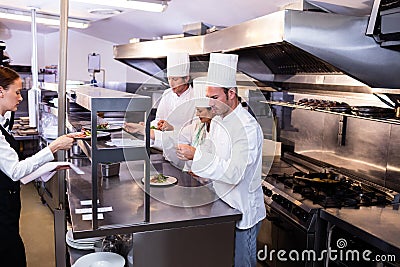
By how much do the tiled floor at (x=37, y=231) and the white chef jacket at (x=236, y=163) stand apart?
6.25 feet

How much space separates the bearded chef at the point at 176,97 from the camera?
2439 millimetres

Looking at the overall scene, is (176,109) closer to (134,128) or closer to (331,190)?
(134,128)

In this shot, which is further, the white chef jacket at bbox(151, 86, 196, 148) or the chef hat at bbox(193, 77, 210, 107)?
the white chef jacket at bbox(151, 86, 196, 148)

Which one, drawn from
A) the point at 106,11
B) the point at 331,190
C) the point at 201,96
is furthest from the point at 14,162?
the point at 106,11

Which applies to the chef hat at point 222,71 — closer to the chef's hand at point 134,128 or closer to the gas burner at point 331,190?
the chef's hand at point 134,128

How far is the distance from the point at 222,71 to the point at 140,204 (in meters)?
0.76

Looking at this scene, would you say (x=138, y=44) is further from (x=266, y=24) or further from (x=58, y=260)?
(x=58, y=260)

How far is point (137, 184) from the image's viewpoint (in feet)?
6.53

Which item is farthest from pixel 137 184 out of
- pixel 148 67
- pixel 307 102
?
pixel 148 67

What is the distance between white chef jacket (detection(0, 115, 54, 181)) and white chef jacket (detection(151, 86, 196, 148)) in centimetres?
62

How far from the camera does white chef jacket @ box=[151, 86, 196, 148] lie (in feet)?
7.50

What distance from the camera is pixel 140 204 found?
1.70 meters

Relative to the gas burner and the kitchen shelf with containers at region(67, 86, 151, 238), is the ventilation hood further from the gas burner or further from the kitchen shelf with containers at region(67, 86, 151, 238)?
the kitchen shelf with containers at region(67, 86, 151, 238)

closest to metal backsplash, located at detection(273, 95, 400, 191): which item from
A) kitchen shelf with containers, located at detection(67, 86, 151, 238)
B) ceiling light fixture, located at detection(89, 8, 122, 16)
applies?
kitchen shelf with containers, located at detection(67, 86, 151, 238)
